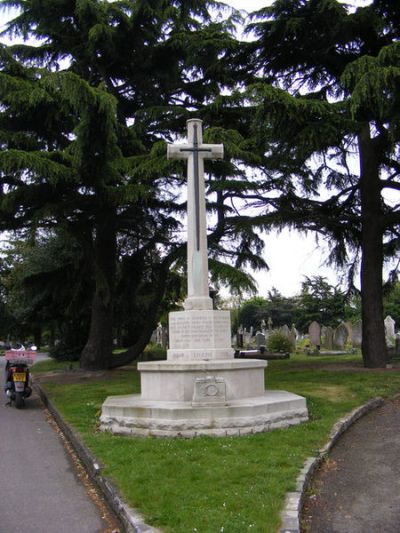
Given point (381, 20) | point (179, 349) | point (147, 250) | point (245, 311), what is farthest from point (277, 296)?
point (179, 349)

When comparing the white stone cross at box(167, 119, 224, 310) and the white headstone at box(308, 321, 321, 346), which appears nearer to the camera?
the white stone cross at box(167, 119, 224, 310)

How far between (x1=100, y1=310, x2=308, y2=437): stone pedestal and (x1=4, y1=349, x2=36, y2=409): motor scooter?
3.62m

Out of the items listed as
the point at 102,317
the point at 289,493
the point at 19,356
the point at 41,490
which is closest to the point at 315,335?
the point at 102,317

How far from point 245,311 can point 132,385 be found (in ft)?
211

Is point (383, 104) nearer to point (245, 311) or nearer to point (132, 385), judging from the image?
point (132, 385)

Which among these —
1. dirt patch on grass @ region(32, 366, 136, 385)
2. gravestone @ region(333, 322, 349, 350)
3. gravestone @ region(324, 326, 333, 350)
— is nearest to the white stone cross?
dirt patch on grass @ region(32, 366, 136, 385)

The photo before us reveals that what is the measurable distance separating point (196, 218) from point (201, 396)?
125 inches

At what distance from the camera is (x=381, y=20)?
14.4 meters

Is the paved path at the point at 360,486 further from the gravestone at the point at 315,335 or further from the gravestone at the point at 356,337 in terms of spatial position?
the gravestone at the point at 356,337

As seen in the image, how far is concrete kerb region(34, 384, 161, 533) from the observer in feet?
14.2

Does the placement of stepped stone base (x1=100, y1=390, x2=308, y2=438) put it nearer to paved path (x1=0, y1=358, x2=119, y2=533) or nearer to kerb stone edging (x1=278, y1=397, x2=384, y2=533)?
kerb stone edging (x1=278, y1=397, x2=384, y2=533)

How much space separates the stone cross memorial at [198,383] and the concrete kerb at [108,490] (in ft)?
2.12

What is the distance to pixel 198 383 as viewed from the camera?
298 inches

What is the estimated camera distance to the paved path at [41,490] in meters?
4.72
